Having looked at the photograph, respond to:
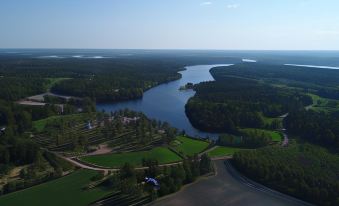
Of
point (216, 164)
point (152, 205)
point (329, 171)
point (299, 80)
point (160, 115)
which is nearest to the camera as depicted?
point (152, 205)

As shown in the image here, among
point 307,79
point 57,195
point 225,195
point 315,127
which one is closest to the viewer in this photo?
point 57,195

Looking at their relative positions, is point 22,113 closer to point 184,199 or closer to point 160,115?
point 160,115

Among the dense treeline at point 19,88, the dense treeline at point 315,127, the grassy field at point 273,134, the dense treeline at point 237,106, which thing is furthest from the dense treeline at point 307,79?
the dense treeline at point 19,88

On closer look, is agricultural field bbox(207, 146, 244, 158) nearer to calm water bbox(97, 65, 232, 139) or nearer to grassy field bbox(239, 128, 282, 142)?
grassy field bbox(239, 128, 282, 142)

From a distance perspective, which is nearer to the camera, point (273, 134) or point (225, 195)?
point (225, 195)

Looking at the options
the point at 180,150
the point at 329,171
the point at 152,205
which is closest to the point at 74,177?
the point at 152,205

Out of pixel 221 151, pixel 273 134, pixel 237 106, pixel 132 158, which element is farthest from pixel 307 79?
pixel 132 158

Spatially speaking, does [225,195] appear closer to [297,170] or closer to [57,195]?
[297,170]

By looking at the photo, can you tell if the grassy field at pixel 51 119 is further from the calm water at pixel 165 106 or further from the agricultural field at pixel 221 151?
the agricultural field at pixel 221 151
